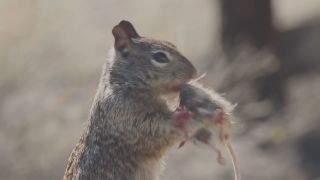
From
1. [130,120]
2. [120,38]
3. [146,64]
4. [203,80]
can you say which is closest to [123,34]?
[120,38]

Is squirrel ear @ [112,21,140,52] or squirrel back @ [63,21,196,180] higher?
squirrel ear @ [112,21,140,52]

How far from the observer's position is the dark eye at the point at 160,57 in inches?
230

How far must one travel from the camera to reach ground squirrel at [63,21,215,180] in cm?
589

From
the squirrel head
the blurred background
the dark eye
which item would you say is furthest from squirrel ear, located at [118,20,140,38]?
the blurred background

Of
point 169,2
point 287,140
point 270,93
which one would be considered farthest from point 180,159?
point 169,2

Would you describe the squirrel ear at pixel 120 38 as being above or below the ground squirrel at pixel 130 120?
above

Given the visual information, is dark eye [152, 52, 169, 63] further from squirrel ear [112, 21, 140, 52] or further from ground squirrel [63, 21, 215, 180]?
squirrel ear [112, 21, 140, 52]

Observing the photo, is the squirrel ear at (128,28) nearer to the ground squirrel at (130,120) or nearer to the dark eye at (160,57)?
the ground squirrel at (130,120)

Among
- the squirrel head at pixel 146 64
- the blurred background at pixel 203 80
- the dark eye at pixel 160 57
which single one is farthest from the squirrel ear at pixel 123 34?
the blurred background at pixel 203 80

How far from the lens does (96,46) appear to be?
43.4 feet

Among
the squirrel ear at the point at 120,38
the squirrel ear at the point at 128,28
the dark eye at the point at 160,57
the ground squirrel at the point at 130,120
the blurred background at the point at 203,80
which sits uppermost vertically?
the blurred background at the point at 203,80

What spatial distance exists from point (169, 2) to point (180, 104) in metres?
8.95

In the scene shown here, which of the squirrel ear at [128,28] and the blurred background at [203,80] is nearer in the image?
the squirrel ear at [128,28]

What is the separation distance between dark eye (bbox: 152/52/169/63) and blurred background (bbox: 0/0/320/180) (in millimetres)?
3077
